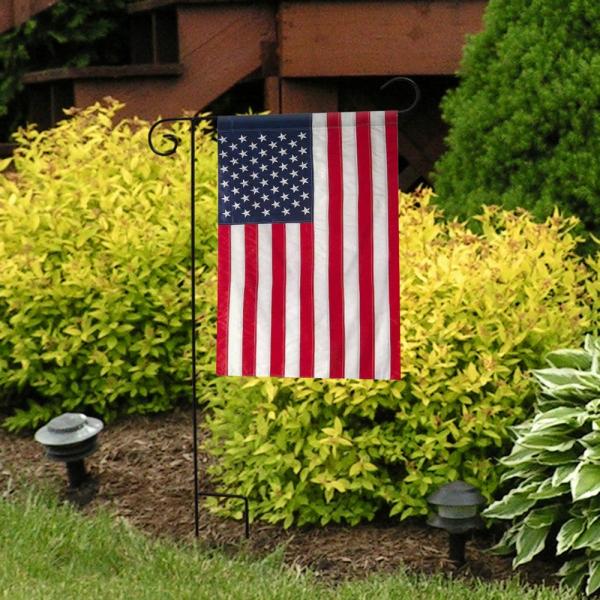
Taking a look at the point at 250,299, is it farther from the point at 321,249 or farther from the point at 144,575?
the point at 144,575

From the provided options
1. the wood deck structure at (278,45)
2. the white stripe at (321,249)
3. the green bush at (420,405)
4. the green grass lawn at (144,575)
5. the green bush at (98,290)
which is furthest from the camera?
the wood deck structure at (278,45)

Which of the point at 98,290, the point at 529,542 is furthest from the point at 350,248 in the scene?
the point at 98,290

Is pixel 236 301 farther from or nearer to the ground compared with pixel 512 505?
farther from the ground

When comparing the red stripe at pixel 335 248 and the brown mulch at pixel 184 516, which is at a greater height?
the red stripe at pixel 335 248

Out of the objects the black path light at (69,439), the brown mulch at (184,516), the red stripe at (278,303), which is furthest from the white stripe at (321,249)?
the black path light at (69,439)

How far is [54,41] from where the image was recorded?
8.39m

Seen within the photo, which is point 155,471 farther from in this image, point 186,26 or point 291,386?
point 186,26

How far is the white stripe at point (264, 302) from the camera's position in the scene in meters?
4.62

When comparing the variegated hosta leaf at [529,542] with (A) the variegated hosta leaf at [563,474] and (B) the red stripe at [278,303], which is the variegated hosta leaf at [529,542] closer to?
(A) the variegated hosta leaf at [563,474]

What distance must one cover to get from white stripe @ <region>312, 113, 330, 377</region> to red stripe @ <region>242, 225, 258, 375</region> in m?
0.21

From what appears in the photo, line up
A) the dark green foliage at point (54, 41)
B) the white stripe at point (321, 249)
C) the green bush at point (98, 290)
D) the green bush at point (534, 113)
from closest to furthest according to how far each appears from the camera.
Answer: the white stripe at point (321, 249)
the green bush at point (534, 113)
the green bush at point (98, 290)
the dark green foliage at point (54, 41)

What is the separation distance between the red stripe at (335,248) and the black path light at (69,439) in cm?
126

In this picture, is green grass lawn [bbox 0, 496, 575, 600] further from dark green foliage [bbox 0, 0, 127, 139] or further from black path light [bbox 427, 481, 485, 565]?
dark green foliage [bbox 0, 0, 127, 139]

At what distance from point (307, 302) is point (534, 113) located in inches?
66.0
